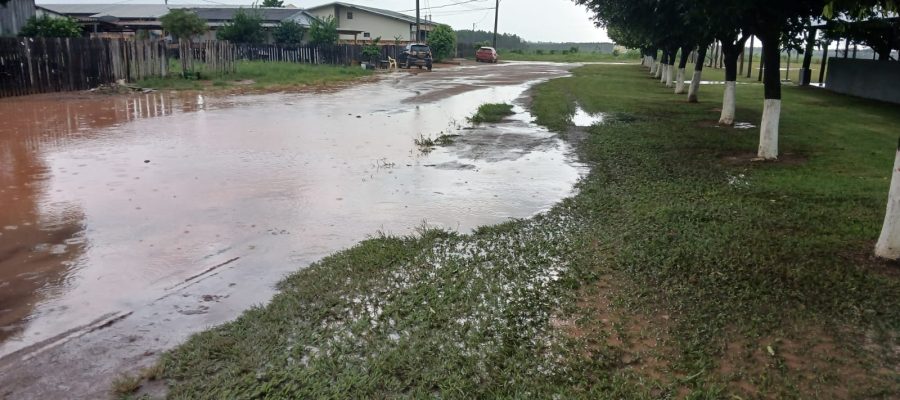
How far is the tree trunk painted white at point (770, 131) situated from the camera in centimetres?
1048

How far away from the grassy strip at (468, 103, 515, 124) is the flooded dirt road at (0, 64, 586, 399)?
483 millimetres

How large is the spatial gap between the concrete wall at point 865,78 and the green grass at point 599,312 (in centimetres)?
1658

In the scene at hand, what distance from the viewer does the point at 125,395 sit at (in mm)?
3545

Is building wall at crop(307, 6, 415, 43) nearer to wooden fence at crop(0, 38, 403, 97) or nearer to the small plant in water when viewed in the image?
wooden fence at crop(0, 38, 403, 97)

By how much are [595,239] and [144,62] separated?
2267 centimetres

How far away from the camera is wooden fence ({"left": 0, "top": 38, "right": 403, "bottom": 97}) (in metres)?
19.0

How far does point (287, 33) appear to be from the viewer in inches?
1854

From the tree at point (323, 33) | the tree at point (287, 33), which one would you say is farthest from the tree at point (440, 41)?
the tree at point (287, 33)

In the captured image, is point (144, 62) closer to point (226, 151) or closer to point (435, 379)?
point (226, 151)

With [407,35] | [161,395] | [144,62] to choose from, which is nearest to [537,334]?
[161,395]

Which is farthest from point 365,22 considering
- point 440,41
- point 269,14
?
point 269,14

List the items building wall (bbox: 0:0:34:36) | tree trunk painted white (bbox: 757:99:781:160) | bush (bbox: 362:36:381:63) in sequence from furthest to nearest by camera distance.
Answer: bush (bbox: 362:36:381:63)
building wall (bbox: 0:0:34:36)
tree trunk painted white (bbox: 757:99:781:160)

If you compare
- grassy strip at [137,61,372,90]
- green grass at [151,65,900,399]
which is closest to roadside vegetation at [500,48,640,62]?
grassy strip at [137,61,372,90]

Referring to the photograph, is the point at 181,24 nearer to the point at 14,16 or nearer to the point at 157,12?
the point at 14,16
